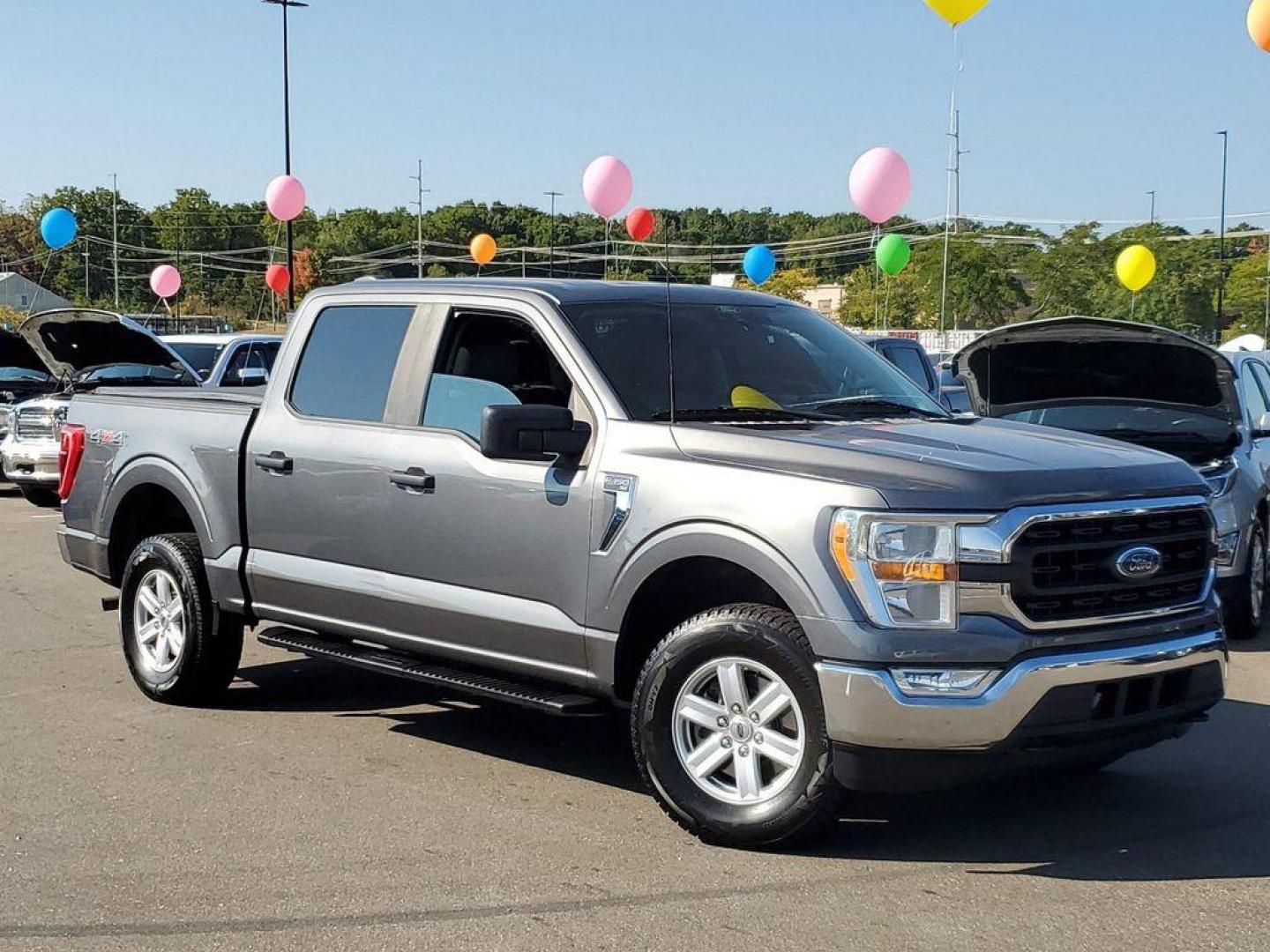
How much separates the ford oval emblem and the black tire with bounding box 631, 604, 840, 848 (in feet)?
3.49

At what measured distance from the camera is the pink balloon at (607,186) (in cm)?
2439

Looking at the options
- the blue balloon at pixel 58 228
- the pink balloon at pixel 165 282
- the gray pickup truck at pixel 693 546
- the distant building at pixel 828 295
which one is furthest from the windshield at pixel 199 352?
the distant building at pixel 828 295

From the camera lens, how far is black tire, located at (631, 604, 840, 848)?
4805 mm

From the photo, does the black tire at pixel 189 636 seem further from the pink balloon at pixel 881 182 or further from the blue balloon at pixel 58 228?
the blue balloon at pixel 58 228

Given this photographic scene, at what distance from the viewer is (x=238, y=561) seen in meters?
6.91

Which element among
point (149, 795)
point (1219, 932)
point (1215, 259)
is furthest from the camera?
point (1215, 259)

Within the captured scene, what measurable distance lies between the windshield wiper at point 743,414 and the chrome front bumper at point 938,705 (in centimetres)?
128

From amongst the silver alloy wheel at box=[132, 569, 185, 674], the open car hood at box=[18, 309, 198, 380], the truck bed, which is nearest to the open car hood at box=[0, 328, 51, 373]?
the open car hood at box=[18, 309, 198, 380]

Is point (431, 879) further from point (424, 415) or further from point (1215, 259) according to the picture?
point (1215, 259)

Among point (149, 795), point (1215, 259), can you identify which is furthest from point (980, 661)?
point (1215, 259)

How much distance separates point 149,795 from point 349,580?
46.5 inches

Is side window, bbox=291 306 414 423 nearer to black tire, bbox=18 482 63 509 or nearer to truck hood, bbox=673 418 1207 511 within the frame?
truck hood, bbox=673 418 1207 511

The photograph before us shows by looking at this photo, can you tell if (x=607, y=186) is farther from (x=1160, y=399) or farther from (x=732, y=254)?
(x=1160, y=399)

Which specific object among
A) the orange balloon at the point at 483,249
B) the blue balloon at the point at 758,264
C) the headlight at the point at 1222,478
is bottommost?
the headlight at the point at 1222,478
